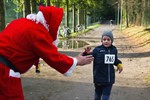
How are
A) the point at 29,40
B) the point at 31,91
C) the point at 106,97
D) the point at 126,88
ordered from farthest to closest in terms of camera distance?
the point at 126,88 < the point at 31,91 < the point at 106,97 < the point at 29,40

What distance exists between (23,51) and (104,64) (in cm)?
344

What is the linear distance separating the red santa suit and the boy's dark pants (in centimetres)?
317

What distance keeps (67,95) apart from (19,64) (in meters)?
5.32

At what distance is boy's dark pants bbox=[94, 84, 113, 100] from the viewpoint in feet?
24.3

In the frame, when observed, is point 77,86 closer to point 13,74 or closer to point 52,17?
point 52,17

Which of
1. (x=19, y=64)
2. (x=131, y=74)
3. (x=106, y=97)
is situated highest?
(x=19, y=64)

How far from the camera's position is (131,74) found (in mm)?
12969

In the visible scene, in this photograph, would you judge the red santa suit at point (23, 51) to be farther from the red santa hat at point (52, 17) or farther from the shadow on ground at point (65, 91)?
the shadow on ground at point (65, 91)

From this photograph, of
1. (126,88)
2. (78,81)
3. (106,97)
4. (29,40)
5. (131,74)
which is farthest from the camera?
(131,74)

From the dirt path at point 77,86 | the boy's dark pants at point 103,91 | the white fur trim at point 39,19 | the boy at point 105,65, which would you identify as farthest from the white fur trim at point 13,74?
the dirt path at point 77,86

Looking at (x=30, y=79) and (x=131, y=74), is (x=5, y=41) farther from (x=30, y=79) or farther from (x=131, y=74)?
(x=131, y=74)

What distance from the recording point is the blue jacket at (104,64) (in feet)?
24.2

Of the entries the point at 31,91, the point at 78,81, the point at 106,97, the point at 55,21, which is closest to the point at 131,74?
the point at 78,81

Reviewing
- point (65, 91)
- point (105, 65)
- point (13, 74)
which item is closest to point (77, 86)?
point (65, 91)
